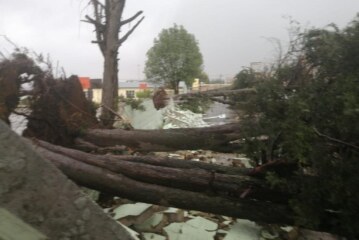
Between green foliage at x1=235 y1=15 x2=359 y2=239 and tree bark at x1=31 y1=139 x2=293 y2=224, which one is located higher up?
green foliage at x1=235 y1=15 x2=359 y2=239

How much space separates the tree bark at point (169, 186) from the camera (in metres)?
3.99

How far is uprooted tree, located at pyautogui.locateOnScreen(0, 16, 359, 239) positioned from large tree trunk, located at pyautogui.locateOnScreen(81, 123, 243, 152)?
0.09ft

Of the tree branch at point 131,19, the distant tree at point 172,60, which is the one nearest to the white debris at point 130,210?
the tree branch at point 131,19

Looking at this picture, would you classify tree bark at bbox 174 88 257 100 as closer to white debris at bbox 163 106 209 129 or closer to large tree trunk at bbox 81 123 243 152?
white debris at bbox 163 106 209 129

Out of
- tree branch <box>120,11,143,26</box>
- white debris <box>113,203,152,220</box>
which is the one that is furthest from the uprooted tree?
tree branch <box>120,11,143,26</box>

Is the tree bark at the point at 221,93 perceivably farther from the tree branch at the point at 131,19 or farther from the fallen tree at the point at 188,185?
the tree branch at the point at 131,19

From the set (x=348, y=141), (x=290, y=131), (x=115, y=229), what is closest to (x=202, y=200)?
(x=290, y=131)

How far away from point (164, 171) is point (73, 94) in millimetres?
3301

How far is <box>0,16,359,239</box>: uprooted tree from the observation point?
130 inches

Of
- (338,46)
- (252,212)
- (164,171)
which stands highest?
(338,46)

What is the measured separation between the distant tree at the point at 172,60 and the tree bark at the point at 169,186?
26919 millimetres

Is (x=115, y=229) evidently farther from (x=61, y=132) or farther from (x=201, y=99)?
(x=201, y=99)

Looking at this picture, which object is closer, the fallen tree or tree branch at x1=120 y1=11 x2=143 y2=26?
the fallen tree

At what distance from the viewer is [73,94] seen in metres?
6.98
